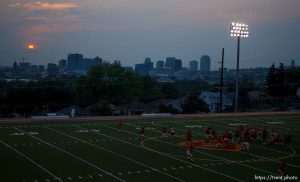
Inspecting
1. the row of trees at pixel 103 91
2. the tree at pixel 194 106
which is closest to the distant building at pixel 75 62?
the row of trees at pixel 103 91

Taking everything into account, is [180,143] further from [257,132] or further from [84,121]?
[84,121]

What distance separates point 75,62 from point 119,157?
129776 millimetres

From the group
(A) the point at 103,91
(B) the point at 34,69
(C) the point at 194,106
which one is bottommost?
(C) the point at 194,106

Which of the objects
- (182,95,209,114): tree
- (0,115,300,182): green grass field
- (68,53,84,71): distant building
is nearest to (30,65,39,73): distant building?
(68,53,84,71): distant building

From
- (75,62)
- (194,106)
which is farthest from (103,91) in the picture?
(75,62)

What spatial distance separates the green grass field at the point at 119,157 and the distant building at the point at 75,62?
114 m

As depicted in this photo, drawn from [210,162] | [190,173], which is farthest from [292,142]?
[190,173]

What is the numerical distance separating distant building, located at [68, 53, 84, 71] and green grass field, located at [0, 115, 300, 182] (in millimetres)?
113880

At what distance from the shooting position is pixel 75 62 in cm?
15200

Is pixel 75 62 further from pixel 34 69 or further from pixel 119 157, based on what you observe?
pixel 119 157

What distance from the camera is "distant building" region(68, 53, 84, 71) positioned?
150 m

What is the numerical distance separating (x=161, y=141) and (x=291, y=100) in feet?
132

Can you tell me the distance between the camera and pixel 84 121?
4081cm

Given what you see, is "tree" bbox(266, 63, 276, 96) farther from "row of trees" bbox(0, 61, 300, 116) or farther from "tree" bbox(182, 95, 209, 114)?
"tree" bbox(182, 95, 209, 114)
